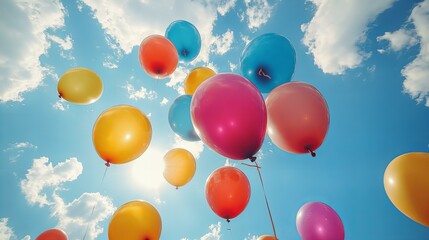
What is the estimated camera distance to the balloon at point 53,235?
3.61 m

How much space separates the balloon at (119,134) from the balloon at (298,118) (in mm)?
1911

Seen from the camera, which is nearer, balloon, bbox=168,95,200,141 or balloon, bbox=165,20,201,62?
balloon, bbox=168,95,200,141

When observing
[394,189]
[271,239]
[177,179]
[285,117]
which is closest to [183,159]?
[177,179]

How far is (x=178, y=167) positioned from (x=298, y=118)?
271 cm

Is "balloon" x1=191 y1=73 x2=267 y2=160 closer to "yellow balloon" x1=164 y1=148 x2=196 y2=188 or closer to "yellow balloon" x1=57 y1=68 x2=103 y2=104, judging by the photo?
Answer: "yellow balloon" x1=164 y1=148 x2=196 y2=188

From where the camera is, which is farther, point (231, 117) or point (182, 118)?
point (182, 118)

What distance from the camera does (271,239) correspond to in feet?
11.9

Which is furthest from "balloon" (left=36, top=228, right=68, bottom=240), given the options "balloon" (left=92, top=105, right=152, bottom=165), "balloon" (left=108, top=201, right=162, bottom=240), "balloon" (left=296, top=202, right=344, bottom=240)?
"balloon" (left=296, top=202, right=344, bottom=240)

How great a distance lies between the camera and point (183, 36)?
211 inches

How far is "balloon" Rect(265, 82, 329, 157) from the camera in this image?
250cm

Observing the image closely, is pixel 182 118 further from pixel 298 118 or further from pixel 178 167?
pixel 298 118

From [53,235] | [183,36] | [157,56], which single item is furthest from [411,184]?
[53,235]

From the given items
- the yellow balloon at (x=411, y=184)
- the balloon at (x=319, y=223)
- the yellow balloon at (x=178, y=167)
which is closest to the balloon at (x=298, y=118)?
the yellow balloon at (x=411, y=184)

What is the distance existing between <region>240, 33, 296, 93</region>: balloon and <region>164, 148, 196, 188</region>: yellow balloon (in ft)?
7.04
